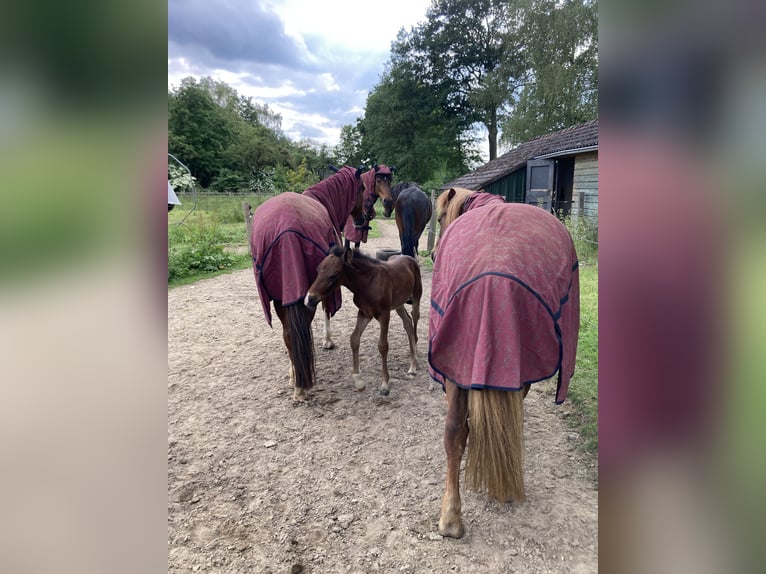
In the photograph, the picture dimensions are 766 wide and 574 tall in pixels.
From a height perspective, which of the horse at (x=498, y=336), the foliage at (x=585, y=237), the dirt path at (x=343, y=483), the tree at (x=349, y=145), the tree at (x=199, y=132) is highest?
the tree at (x=349, y=145)

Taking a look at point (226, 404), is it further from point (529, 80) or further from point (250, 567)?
point (529, 80)

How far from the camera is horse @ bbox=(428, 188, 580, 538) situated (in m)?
1.95

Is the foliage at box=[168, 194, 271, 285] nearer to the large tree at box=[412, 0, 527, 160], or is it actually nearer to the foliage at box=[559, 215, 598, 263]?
the foliage at box=[559, 215, 598, 263]

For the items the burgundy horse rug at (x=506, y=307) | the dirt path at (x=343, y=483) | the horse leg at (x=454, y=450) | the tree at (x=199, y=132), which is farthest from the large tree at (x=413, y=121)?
the horse leg at (x=454, y=450)

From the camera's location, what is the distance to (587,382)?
12.6 ft

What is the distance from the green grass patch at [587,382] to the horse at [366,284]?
Result: 5.83ft

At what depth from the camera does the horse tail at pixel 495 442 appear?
2029mm

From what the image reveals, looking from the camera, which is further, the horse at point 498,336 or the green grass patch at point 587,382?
the green grass patch at point 587,382

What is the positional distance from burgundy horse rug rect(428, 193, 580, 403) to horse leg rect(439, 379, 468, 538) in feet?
0.48

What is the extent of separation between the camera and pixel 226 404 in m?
3.88
